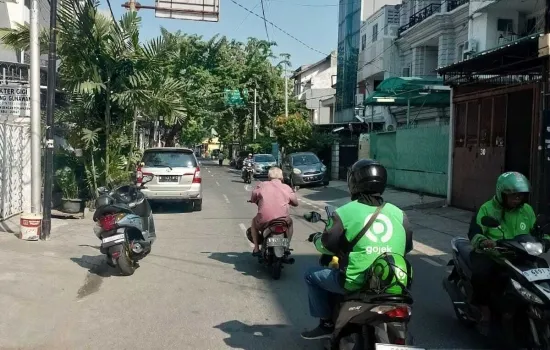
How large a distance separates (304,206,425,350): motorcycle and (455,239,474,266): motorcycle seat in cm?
159

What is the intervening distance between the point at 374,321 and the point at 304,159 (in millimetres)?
23420

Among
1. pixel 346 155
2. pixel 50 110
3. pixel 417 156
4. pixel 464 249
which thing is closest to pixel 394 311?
pixel 464 249

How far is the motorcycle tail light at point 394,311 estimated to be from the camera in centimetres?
360

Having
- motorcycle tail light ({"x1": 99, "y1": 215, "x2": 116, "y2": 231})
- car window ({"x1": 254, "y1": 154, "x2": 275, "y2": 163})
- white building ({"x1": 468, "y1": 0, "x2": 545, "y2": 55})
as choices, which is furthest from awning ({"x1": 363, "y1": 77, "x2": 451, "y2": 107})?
car window ({"x1": 254, "y1": 154, "x2": 275, "y2": 163})

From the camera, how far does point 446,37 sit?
2570 cm

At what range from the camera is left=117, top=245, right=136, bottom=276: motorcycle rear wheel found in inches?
300

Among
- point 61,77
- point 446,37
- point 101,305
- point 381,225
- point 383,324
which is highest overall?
point 446,37

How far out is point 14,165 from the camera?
12.0 meters

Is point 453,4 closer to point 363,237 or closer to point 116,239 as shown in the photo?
point 116,239

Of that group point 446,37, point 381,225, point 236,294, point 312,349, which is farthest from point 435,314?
point 446,37

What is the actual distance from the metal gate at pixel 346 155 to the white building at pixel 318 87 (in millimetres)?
18455

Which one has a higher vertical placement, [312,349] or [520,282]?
[520,282]

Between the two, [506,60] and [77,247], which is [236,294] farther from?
[506,60]

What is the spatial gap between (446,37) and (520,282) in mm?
23257
